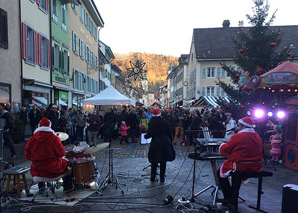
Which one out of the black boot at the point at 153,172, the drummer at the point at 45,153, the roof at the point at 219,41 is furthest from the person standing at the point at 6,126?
the roof at the point at 219,41

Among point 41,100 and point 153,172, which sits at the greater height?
point 41,100

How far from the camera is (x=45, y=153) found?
14.8 feet

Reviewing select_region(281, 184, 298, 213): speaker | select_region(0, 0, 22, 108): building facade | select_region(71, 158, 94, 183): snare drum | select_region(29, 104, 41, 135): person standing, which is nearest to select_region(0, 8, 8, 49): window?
select_region(0, 0, 22, 108): building facade

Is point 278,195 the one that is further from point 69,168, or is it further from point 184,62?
point 184,62

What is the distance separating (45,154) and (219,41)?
3443 centimetres

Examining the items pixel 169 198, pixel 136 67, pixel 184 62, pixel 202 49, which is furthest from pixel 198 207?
pixel 184 62

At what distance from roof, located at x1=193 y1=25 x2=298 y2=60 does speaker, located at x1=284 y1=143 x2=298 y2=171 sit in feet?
82.9

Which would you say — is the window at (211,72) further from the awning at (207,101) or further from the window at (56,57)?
the window at (56,57)

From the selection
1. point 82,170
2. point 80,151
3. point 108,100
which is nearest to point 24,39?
point 108,100

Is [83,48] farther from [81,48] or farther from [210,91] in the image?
[210,91]

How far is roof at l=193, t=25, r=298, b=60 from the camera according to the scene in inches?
1292

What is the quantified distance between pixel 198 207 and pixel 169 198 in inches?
22.5

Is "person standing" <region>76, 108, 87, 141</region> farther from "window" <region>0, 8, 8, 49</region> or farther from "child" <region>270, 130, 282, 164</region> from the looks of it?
"child" <region>270, 130, 282, 164</region>

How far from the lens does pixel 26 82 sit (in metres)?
12.3
